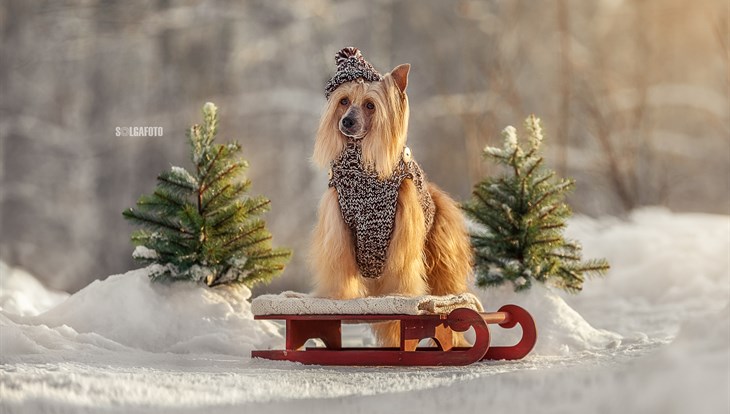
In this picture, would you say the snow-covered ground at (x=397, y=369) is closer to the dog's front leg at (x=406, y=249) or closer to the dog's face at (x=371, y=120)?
the dog's front leg at (x=406, y=249)

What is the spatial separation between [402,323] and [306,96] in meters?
4.14

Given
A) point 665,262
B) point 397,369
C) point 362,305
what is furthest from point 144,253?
point 665,262

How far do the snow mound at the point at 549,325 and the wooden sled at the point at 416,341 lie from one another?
21 cm

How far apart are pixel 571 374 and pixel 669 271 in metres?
2.75

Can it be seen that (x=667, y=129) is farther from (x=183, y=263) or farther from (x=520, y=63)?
(x=183, y=263)

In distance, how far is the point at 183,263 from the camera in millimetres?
3328

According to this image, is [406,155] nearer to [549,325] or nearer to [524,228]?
[524,228]

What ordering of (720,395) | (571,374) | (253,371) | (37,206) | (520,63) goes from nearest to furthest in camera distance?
(720,395)
(571,374)
(253,371)
(37,206)
(520,63)

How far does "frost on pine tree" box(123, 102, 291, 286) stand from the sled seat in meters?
0.56

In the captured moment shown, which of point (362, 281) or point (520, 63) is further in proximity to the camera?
point (520, 63)

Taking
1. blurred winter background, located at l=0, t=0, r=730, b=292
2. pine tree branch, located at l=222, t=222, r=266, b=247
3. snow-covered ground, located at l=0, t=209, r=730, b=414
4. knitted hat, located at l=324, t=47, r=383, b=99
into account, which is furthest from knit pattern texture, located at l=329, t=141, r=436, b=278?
blurred winter background, located at l=0, t=0, r=730, b=292

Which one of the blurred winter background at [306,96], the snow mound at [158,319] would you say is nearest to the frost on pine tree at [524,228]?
the snow mound at [158,319]

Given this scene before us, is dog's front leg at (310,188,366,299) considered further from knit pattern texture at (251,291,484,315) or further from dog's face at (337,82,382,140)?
dog's face at (337,82,382,140)

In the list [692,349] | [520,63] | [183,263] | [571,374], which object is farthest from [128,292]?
Result: [520,63]
